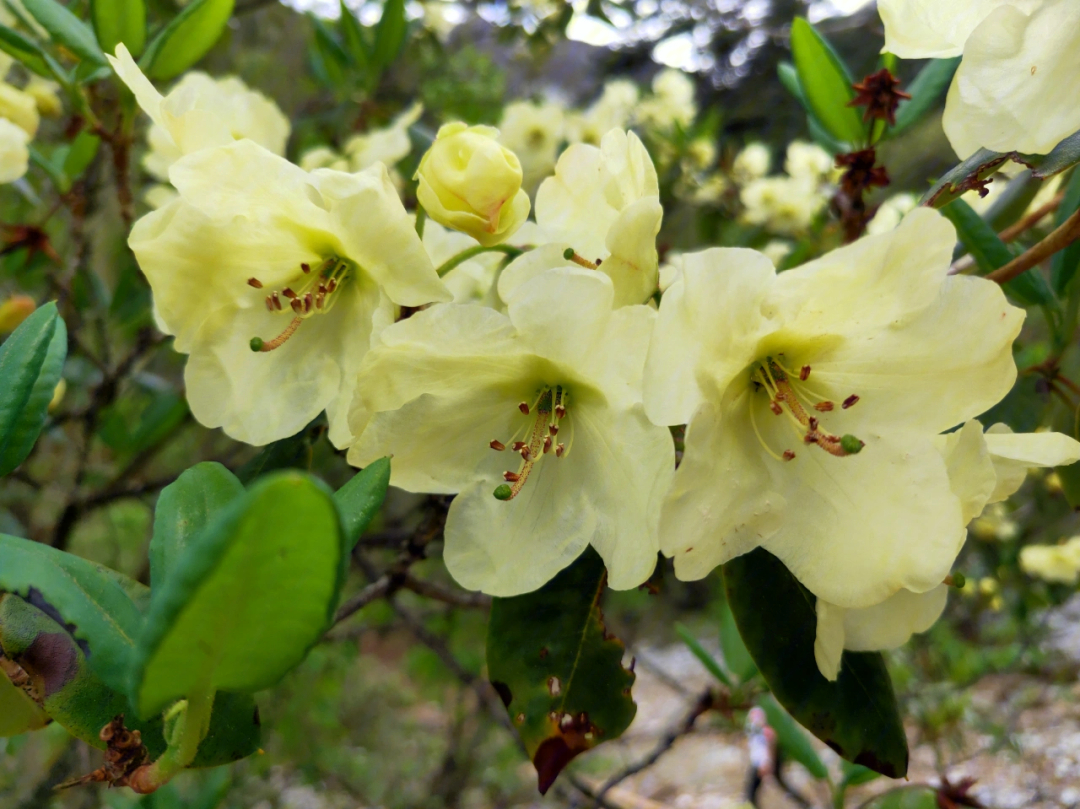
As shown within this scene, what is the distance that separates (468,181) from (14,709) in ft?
1.70

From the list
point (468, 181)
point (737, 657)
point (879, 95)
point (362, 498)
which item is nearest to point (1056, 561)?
point (737, 657)

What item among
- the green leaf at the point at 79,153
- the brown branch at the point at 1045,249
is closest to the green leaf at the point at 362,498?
the brown branch at the point at 1045,249

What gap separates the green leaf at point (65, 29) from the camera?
2.79 ft

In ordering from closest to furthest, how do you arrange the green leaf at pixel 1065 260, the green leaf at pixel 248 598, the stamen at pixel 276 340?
the green leaf at pixel 248 598, the stamen at pixel 276 340, the green leaf at pixel 1065 260

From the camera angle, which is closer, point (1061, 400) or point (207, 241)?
point (207, 241)

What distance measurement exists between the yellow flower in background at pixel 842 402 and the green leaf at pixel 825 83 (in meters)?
0.51

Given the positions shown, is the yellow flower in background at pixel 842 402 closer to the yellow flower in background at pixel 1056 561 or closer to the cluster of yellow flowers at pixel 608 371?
the cluster of yellow flowers at pixel 608 371

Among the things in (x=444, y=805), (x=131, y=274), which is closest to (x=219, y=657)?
(x=131, y=274)

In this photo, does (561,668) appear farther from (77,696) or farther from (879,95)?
(879,95)

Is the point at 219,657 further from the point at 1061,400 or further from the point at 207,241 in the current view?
the point at 1061,400

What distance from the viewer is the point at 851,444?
0.58m

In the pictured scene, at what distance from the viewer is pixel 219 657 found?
0.38 m

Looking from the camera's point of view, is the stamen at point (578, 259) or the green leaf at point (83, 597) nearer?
the green leaf at point (83, 597)

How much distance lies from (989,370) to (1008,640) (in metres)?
4.10
